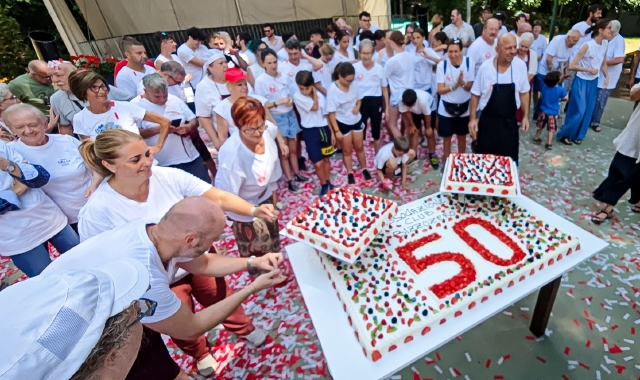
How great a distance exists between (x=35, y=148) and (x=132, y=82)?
2499 millimetres

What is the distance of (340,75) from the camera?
4555 mm

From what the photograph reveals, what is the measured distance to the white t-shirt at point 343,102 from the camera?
15.4ft

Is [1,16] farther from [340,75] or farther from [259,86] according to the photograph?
[340,75]

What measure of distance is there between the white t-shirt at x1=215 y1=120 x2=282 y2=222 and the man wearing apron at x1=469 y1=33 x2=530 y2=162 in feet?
Answer: 9.36

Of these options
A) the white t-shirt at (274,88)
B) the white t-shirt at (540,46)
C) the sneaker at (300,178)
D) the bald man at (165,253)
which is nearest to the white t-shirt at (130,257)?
the bald man at (165,253)

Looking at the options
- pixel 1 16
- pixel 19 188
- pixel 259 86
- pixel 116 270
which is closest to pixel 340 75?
pixel 259 86

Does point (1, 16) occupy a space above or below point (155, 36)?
above

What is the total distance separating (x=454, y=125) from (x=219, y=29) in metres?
13.7

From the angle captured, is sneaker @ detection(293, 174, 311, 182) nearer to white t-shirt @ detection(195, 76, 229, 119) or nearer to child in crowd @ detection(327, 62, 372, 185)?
child in crowd @ detection(327, 62, 372, 185)

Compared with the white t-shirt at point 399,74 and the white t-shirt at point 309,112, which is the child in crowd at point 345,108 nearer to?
the white t-shirt at point 309,112

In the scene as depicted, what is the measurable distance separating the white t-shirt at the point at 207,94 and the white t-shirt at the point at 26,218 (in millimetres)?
2031

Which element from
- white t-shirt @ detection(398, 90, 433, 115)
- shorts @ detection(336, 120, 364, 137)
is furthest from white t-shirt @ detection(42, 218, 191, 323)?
white t-shirt @ detection(398, 90, 433, 115)

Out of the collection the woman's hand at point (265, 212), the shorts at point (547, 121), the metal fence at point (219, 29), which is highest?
the metal fence at point (219, 29)

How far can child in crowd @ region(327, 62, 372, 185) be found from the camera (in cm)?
457
